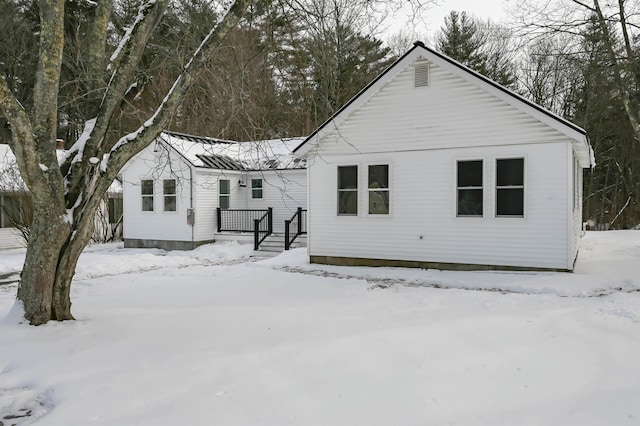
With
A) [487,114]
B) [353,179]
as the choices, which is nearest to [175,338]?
[353,179]

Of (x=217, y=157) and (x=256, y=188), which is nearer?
(x=217, y=157)

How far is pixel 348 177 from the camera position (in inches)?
491

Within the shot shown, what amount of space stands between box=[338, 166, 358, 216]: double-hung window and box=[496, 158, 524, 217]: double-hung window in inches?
141

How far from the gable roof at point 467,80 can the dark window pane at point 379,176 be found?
1.60 meters

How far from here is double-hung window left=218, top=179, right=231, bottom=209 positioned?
61.7ft

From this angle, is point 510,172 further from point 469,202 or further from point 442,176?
point 442,176

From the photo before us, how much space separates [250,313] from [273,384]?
2815 millimetres

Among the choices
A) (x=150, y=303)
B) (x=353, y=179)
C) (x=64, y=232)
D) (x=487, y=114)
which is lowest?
(x=150, y=303)

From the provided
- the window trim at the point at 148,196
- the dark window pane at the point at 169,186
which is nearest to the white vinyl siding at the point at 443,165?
the dark window pane at the point at 169,186

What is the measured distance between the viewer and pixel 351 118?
12.2m

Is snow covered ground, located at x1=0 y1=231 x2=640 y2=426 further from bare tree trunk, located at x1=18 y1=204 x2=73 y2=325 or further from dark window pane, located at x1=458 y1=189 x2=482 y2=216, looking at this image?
dark window pane, located at x1=458 y1=189 x2=482 y2=216

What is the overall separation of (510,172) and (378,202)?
3269mm

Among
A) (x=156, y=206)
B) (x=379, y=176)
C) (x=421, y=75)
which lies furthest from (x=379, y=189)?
(x=156, y=206)

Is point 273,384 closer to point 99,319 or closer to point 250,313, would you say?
point 250,313
